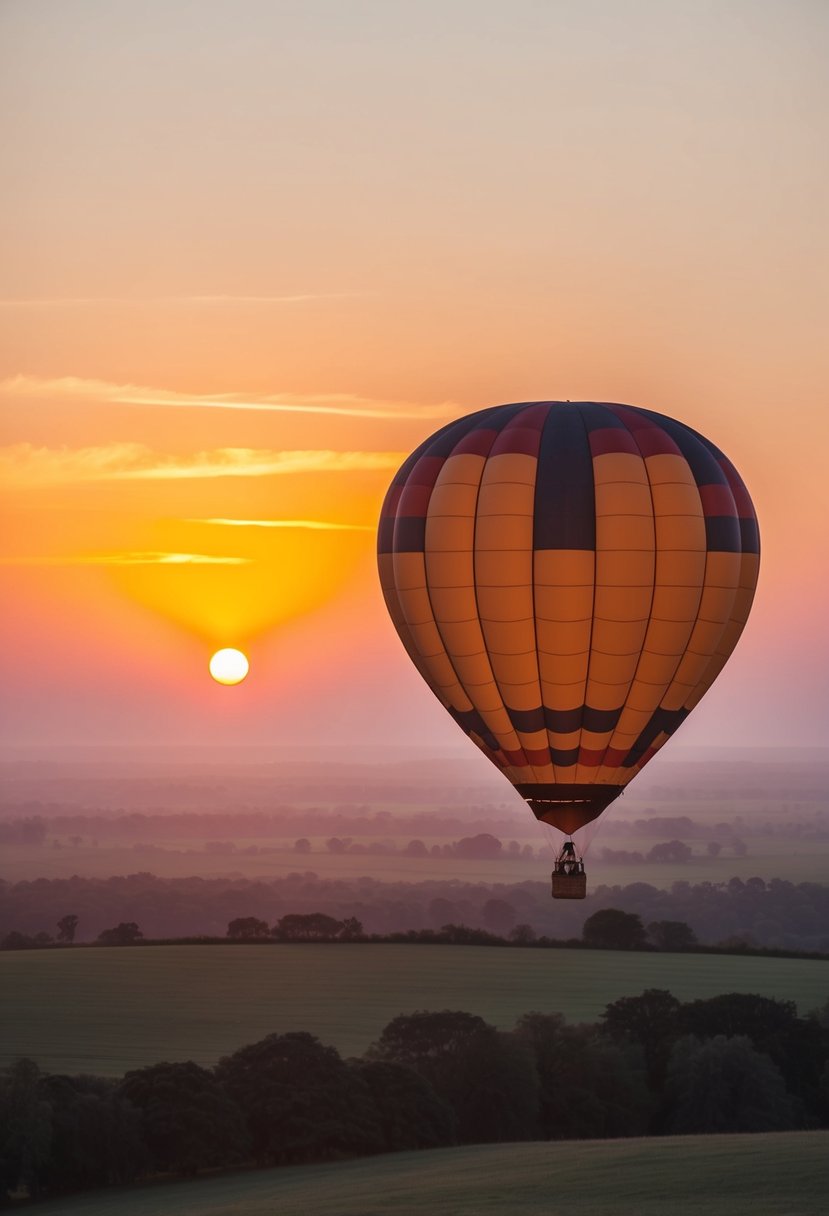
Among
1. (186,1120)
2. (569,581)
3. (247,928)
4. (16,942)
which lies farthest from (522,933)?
(569,581)

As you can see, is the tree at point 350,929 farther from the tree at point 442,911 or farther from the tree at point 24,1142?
the tree at point 24,1142

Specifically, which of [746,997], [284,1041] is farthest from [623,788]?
[746,997]

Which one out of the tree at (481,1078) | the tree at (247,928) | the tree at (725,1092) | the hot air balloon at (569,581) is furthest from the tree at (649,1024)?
the hot air balloon at (569,581)

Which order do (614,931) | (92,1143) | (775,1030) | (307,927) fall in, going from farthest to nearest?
(307,927) < (614,931) < (775,1030) < (92,1143)

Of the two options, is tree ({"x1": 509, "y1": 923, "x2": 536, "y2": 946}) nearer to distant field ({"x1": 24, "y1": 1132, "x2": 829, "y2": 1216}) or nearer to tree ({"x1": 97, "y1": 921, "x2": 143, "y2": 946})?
tree ({"x1": 97, "y1": 921, "x2": 143, "y2": 946})

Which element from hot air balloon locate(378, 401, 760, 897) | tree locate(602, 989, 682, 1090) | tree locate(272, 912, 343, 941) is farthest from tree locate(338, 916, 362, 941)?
hot air balloon locate(378, 401, 760, 897)

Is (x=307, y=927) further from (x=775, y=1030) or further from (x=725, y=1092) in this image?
(x=725, y=1092)
